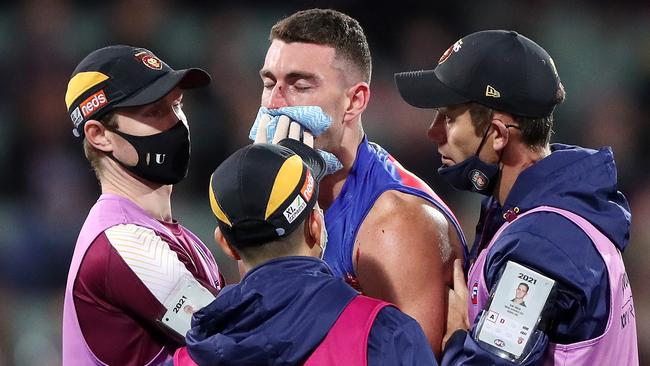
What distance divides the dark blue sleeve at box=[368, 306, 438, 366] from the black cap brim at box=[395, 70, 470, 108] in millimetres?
1121

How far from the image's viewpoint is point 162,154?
3.83m

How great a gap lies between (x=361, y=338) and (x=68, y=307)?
1.50 metres

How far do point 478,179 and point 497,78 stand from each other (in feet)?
1.23

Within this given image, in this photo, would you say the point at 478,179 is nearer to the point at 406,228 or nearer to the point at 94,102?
the point at 406,228

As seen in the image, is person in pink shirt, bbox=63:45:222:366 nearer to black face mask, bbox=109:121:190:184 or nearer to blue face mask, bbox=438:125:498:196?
black face mask, bbox=109:121:190:184

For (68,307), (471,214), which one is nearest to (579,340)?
(68,307)

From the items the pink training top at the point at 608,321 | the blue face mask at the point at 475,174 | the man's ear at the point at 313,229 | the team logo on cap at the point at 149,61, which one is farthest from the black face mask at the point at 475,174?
the team logo on cap at the point at 149,61

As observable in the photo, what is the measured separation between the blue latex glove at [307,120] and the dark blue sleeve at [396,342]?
3.72 ft

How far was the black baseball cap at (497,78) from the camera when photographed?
3340 mm

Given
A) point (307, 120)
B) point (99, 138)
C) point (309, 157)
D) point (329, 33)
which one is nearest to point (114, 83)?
point (99, 138)

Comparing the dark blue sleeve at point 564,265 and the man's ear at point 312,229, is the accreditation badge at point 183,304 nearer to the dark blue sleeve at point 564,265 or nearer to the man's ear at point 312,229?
the man's ear at point 312,229

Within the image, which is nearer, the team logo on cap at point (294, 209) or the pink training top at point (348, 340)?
the pink training top at point (348, 340)

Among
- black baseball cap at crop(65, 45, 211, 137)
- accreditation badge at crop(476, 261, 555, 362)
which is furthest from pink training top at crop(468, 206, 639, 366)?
black baseball cap at crop(65, 45, 211, 137)

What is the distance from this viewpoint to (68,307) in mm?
3562
